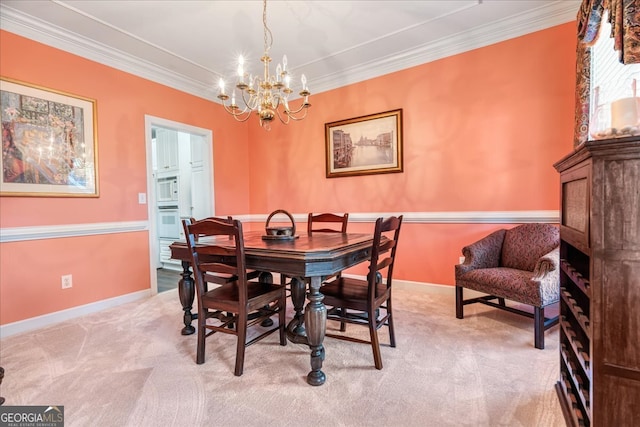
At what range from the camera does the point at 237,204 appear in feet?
14.8

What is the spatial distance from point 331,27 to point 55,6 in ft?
7.49

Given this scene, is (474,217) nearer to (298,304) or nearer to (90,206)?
(298,304)

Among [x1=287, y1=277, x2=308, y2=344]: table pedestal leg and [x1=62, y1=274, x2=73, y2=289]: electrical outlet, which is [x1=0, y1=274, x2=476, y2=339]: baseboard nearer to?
[x1=62, y1=274, x2=73, y2=289]: electrical outlet

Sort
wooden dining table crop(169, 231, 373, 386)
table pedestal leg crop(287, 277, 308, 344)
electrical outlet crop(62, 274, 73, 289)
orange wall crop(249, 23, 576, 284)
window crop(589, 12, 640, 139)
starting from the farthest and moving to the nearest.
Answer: electrical outlet crop(62, 274, 73, 289) → orange wall crop(249, 23, 576, 284) → table pedestal leg crop(287, 277, 308, 344) → wooden dining table crop(169, 231, 373, 386) → window crop(589, 12, 640, 139)

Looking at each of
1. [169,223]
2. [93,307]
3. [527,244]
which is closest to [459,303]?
[527,244]

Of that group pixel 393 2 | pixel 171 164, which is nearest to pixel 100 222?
pixel 171 164

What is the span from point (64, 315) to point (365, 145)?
3.54 meters

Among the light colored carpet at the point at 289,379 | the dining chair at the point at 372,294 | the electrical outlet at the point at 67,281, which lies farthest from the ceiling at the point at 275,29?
the light colored carpet at the point at 289,379

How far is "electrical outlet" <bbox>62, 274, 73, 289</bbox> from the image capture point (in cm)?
270

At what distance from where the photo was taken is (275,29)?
9.00 feet

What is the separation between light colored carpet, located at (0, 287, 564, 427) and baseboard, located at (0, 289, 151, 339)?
15 centimetres

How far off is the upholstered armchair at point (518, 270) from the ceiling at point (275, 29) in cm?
189

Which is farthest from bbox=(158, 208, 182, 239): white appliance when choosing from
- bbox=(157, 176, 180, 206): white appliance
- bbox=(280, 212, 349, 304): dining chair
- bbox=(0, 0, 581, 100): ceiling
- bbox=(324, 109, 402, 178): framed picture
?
bbox=(324, 109, 402, 178): framed picture

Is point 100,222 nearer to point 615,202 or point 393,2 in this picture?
point 393,2
